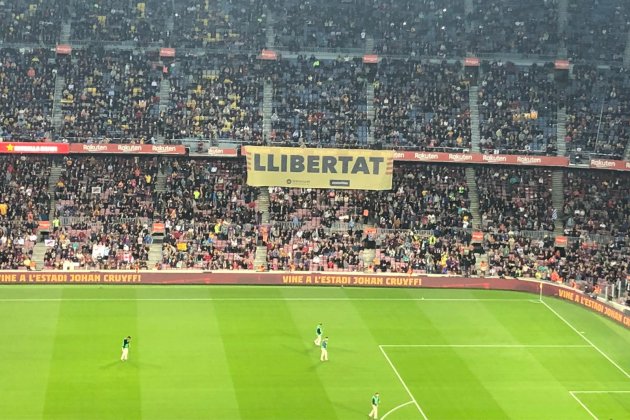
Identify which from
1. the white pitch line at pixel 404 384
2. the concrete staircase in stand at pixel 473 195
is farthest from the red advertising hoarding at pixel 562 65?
the white pitch line at pixel 404 384

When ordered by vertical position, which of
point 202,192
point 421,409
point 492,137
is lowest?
point 421,409

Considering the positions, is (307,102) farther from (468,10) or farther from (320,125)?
(468,10)

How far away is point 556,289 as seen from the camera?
55062mm

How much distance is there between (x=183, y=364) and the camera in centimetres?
4200

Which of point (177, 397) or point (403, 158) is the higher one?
point (403, 158)

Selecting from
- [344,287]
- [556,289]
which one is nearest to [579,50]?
[556,289]

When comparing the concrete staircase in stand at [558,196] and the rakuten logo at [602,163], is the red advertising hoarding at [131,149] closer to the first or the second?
the concrete staircase in stand at [558,196]

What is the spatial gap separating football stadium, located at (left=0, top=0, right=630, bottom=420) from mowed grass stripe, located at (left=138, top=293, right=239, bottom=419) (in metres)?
0.16

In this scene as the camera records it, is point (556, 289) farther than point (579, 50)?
No

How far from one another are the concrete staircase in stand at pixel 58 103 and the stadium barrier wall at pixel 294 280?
43.4 feet

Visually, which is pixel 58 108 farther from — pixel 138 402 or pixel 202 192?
pixel 138 402

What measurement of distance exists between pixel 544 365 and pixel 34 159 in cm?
3536

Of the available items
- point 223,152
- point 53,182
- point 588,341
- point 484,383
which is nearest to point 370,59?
point 223,152

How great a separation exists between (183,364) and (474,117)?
32.4 m
